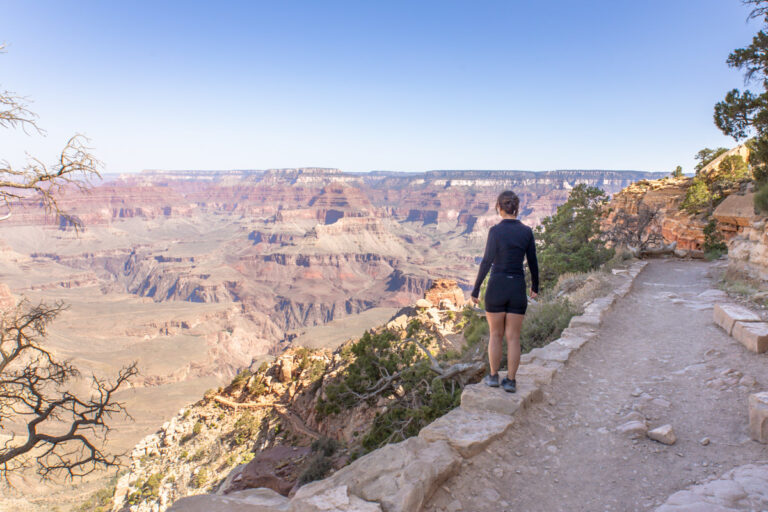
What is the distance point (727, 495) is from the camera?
97.8 inches

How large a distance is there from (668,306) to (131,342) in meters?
82.5

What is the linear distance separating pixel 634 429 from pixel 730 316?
4132 mm

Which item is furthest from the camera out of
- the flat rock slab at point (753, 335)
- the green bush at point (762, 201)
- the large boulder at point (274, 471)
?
the green bush at point (762, 201)

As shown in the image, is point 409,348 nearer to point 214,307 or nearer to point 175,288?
point 214,307

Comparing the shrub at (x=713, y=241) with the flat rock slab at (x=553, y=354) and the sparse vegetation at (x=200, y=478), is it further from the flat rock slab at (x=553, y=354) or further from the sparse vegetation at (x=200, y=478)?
the sparse vegetation at (x=200, y=478)

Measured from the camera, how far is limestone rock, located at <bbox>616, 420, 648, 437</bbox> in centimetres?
360

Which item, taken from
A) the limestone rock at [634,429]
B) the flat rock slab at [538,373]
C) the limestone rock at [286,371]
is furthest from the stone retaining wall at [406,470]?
the limestone rock at [286,371]

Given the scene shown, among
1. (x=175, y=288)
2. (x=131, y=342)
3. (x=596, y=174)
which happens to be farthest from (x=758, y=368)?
(x=596, y=174)

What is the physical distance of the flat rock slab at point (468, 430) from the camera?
329cm

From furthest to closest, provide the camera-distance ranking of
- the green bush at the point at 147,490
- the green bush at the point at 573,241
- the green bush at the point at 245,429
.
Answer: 1. the green bush at the point at 573,241
2. the green bush at the point at 245,429
3. the green bush at the point at 147,490

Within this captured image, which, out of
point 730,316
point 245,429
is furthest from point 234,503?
point 245,429

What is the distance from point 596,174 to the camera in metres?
185

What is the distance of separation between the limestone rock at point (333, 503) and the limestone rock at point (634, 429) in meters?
2.58

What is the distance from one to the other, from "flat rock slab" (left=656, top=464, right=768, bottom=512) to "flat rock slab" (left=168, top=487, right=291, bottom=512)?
2.56 metres
